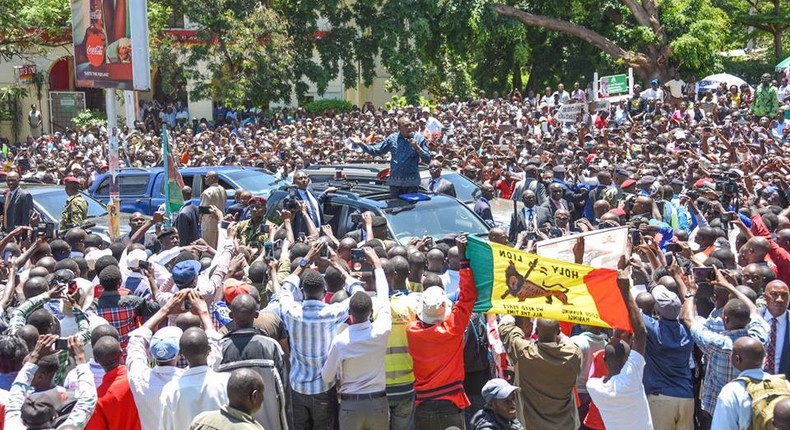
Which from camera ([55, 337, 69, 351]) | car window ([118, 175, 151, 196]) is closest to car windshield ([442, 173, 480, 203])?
car window ([118, 175, 151, 196])

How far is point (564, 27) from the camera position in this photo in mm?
34656

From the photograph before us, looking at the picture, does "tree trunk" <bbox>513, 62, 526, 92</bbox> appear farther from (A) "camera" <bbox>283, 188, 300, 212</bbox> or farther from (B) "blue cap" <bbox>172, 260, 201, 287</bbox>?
(B) "blue cap" <bbox>172, 260, 201, 287</bbox>

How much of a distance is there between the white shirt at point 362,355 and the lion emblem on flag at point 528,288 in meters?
0.84

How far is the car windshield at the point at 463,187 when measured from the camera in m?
14.5

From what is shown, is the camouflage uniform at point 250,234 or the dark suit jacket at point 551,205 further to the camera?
the dark suit jacket at point 551,205

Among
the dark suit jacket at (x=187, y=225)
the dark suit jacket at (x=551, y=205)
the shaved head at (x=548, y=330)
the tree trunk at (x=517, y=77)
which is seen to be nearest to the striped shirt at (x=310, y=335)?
the shaved head at (x=548, y=330)

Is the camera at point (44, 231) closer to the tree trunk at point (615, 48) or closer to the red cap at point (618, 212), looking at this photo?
the red cap at point (618, 212)

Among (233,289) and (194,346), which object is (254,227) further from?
(194,346)

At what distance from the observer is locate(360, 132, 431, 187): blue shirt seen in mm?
11508

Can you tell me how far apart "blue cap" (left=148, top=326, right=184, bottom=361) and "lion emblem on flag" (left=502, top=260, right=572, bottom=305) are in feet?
7.24

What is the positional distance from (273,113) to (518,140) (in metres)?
12.2

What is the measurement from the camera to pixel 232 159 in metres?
21.2

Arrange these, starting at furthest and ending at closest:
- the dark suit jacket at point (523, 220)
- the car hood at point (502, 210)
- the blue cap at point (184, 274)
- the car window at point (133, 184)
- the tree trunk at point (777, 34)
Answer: the tree trunk at point (777, 34) → the car window at point (133, 184) → the car hood at point (502, 210) → the dark suit jacket at point (523, 220) → the blue cap at point (184, 274)

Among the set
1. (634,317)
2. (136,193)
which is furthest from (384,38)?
(634,317)
